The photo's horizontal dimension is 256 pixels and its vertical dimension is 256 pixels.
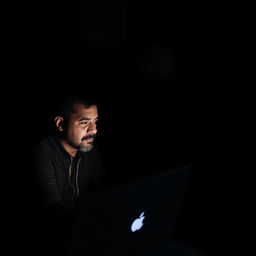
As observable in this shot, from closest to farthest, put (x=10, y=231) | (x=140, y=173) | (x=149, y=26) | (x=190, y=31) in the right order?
(x=10, y=231)
(x=190, y=31)
(x=149, y=26)
(x=140, y=173)

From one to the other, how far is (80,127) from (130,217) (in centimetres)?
92

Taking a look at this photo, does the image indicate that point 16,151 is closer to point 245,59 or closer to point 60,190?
point 60,190

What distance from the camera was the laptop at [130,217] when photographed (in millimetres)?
1081

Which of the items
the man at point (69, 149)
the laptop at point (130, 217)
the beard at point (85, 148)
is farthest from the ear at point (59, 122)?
the laptop at point (130, 217)

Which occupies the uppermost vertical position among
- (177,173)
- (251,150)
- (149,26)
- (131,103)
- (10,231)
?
(149,26)

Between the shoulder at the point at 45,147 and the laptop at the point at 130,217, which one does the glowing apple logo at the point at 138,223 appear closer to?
the laptop at the point at 130,217

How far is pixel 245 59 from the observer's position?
2.38 metres

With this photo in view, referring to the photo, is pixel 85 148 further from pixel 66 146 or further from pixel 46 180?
pixel 46 180

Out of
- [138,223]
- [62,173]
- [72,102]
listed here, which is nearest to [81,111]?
[72,102]

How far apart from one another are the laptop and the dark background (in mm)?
1187

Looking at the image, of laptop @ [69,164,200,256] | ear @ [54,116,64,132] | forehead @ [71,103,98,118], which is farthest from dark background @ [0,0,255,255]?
laptop @ [69,164,200,256]

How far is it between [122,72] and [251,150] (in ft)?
4.04

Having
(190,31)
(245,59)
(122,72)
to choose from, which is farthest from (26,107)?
(245,59)

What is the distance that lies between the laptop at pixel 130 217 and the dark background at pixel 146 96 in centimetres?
119
